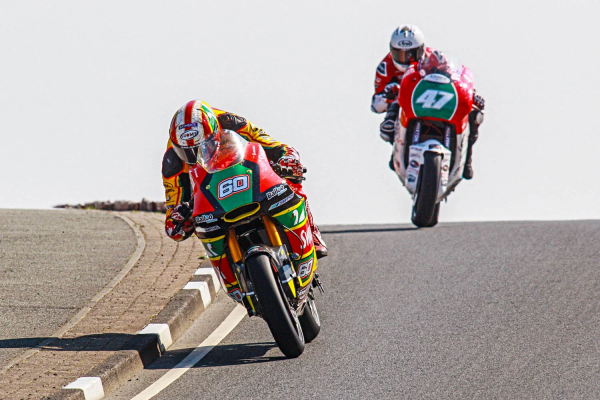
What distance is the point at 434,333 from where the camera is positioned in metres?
7.09

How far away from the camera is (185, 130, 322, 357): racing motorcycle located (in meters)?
6.18

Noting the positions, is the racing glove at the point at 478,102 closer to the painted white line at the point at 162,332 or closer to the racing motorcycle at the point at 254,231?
the racing motorcycle at the point at 254,231

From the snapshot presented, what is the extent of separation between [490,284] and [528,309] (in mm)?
929

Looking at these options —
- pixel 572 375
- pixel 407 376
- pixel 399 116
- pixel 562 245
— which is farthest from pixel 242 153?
pixel 399 116

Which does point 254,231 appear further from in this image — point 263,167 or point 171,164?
point 171,164

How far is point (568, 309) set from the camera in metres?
7.60

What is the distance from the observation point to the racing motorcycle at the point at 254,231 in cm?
618

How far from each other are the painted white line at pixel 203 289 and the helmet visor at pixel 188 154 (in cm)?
194

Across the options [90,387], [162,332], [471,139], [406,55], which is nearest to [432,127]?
[471,139]

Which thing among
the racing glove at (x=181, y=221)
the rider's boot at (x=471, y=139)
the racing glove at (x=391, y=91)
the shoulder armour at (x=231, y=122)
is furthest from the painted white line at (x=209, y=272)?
the racing glove at (x=391, y=91)

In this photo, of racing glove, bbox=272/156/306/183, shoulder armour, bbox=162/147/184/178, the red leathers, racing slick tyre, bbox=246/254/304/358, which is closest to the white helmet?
the red leathers

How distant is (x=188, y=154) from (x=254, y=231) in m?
0.77

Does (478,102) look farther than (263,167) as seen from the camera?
Yes

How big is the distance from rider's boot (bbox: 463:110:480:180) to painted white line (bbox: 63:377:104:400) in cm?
763
